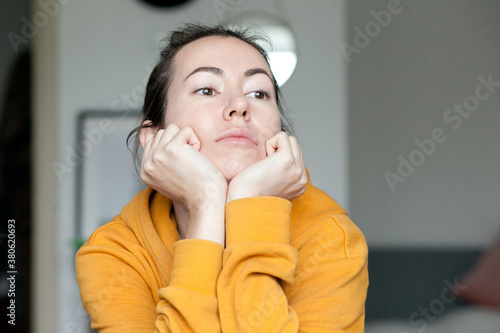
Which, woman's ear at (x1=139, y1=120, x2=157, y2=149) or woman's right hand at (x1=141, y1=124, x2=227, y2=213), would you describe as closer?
woman's right hand at (x1=141, y1=124, x2=227, y2=213)

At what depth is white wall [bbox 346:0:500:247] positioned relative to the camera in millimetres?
2490

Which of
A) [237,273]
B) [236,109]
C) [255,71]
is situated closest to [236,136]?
[236,109]

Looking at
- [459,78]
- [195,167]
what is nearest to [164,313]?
[195,167]

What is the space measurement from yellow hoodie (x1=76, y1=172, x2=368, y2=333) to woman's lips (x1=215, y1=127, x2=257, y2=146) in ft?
0.49

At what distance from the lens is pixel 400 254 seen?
2473 mm

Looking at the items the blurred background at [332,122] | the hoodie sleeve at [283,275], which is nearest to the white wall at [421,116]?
the blurred background at [332,122]

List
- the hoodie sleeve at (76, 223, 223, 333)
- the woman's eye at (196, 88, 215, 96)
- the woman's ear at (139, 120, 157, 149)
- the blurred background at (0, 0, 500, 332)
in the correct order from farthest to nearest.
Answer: the blurred background at (0, 0, 500, 332)
the woman's ear at (139, 120, 157, 149)
the woman's eye at (196, 88, 215, 96)
the hoodie sleeve at (76, 223, 223, 333)

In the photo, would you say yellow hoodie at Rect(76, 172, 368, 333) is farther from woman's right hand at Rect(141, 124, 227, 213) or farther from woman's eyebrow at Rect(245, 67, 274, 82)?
woman's eyebrow at Rect(245, 67, 274, 82)

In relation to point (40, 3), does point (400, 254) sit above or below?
below

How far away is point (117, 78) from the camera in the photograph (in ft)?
7.95

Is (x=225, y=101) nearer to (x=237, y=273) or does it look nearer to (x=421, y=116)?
(x=237, y=273)

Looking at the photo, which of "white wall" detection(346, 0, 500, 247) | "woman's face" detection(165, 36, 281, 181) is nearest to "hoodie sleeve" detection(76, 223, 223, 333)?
"woman's face" detection(165, 36, 281, 181)

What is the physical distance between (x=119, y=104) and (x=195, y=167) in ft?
5.03

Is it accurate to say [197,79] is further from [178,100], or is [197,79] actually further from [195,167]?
[195,167]
